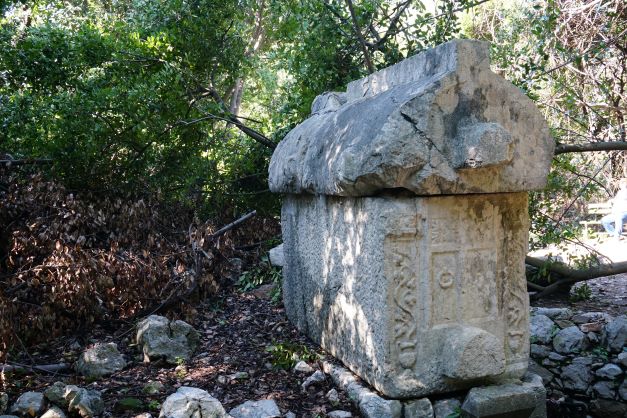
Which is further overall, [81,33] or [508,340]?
[81,33]

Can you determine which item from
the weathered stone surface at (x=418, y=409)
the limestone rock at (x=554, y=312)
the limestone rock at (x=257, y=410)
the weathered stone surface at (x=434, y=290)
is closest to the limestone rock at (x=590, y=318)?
the limestone rock at (x=554, y=312)

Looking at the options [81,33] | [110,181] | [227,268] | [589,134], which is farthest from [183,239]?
[589,134]

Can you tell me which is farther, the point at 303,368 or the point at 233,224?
the point at 233,224

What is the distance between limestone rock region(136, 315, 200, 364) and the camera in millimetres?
4090

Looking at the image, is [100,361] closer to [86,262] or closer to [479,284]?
[86,262]

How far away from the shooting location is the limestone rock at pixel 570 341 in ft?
15.4

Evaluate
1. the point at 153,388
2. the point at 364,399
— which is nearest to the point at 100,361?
the point at 153,388

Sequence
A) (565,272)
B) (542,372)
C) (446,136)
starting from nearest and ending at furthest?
(446,136)
(542,372)
(565,272)

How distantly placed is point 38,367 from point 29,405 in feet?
2.04

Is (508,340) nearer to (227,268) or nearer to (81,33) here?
(227,268)

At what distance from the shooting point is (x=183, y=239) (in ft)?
19.9

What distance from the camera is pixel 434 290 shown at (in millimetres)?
3156

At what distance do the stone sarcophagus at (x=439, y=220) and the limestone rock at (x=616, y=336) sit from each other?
167cm

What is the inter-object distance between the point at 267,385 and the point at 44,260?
216 cm
